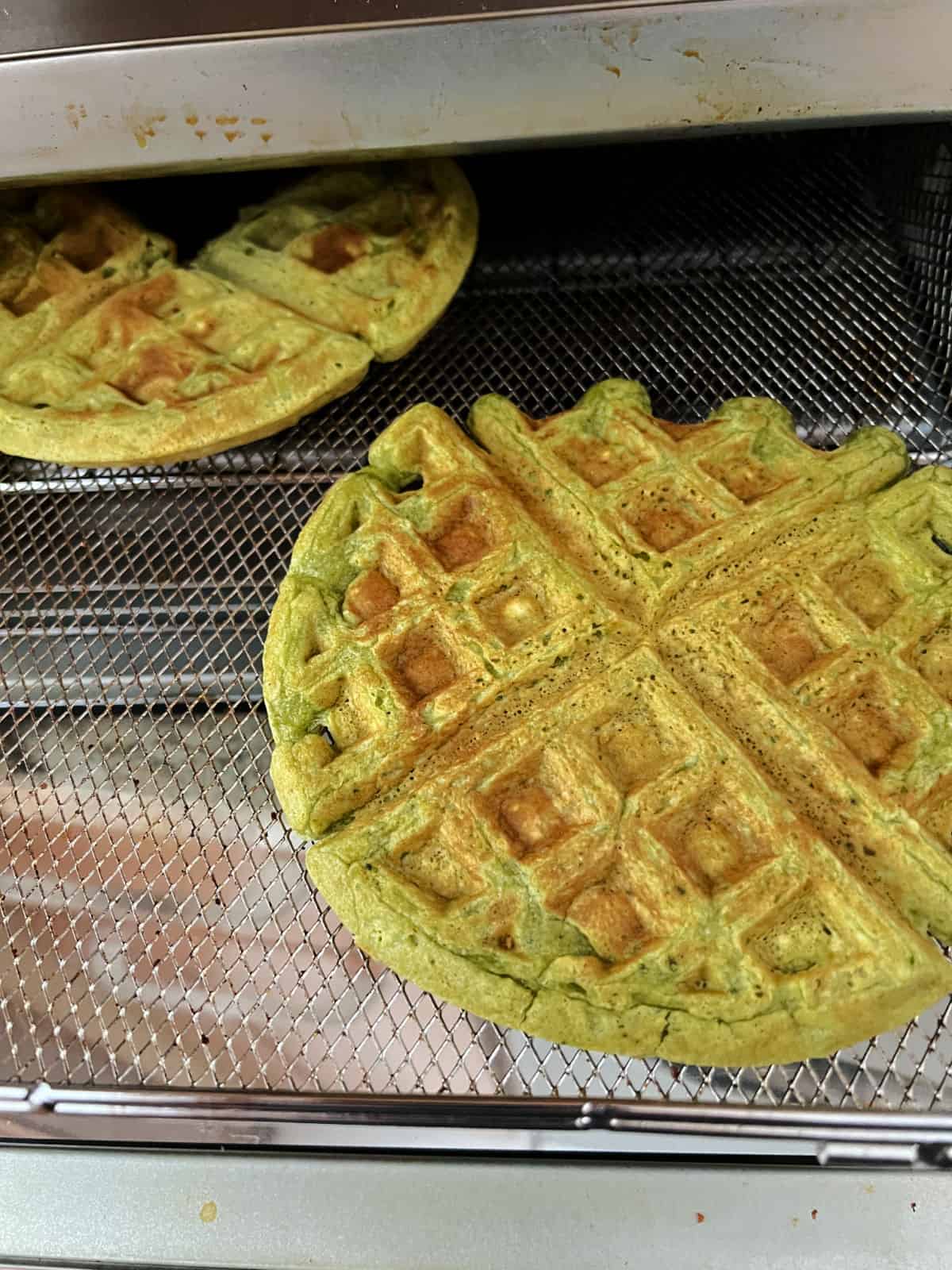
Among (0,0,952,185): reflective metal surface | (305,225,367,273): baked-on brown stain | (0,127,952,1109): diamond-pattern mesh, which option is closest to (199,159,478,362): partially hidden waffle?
(305,225,367,273): baked-on brown stain

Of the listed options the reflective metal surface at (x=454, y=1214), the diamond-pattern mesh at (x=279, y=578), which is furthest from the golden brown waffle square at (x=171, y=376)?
the reflective metal surface at (x=454, y=1214)

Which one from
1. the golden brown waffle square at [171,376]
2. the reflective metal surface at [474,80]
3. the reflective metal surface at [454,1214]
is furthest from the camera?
the golden brown waffle square at [171,376]

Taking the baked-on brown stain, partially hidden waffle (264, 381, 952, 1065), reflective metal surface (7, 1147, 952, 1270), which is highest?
the baked-on brown stain

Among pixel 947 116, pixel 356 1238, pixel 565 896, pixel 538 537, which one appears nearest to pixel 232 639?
pixel 538 537

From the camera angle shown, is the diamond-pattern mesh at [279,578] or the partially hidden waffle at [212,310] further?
the partially hidden waffle at [212,310]

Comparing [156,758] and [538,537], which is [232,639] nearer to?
[156,758]

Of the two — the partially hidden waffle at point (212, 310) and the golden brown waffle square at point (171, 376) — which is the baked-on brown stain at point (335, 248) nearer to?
the partially hidden waffle at point (212, 310)

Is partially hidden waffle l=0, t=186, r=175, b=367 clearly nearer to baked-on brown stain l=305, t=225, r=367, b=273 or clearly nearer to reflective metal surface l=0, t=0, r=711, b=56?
baked-on brown stain l=305, t=225, r=367, b=273
